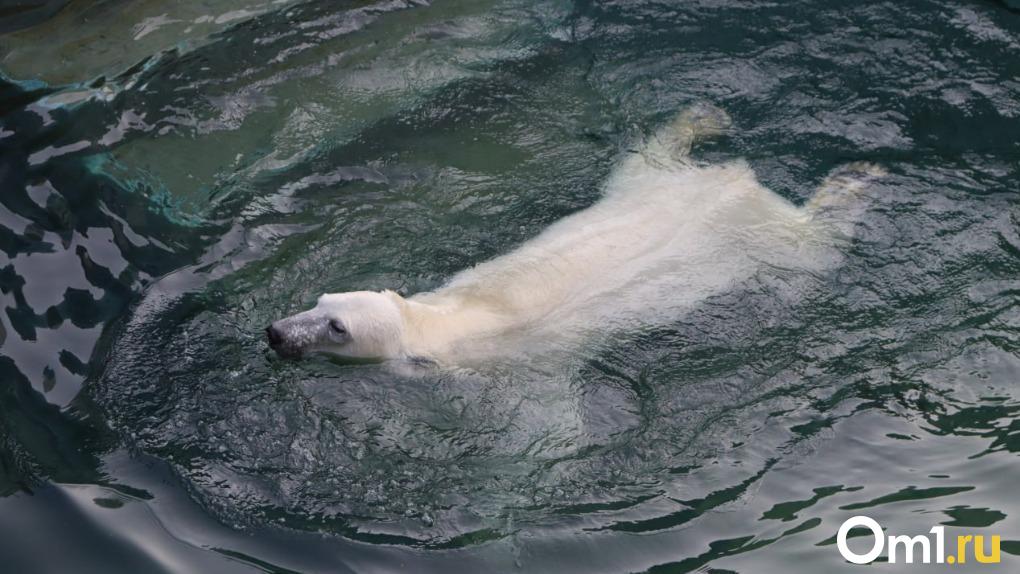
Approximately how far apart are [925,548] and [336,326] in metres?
3.38

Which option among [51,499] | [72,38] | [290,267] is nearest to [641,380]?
[290,267]

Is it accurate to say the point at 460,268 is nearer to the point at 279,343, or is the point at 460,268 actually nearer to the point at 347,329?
the point at 347,329

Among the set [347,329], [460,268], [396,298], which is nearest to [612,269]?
[460,268]

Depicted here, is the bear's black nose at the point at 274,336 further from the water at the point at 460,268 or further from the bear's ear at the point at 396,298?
the bear's ear at the point at 396,298

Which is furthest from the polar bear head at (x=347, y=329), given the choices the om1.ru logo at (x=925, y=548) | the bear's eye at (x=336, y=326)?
the om1.ru logo at (x=925, y=548)

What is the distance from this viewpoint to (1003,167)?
24.4ft

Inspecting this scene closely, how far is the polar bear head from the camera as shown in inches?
225

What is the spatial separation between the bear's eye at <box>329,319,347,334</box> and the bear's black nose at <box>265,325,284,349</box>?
0.30 meters

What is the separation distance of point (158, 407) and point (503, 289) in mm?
2147

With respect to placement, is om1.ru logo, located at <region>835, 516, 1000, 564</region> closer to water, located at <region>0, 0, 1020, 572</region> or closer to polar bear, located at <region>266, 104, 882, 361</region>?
water, located at <region>0, 0, 1020, 572</region>

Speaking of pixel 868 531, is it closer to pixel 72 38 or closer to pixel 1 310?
pixel 1 310

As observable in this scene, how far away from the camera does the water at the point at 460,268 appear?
16.0ft

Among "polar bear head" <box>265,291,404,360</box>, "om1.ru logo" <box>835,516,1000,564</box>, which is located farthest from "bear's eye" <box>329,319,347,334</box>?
"om1.ru logo" <box>835,516,1000,564</box>

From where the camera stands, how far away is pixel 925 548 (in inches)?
175
